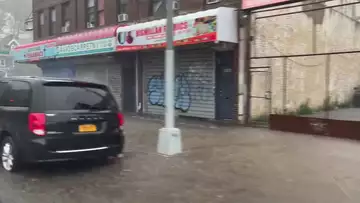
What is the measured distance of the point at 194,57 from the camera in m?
15.3

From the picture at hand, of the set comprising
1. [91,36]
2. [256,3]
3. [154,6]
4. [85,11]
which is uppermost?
[85,11]

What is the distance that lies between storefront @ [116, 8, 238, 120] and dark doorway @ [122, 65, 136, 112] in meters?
Result: 1.42

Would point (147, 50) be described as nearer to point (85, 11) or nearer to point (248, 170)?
point (85, 11)

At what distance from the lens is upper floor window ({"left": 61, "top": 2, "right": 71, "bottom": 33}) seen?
22.6m

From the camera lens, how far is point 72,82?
718cm

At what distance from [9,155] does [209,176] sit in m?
3.55

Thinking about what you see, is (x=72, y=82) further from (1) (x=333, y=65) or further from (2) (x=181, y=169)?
(1) (x=333, y=65)

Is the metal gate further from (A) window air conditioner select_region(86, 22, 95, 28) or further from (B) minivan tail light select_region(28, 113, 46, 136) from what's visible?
(A) window air conditioner select_region(86, 22, 95, 28)

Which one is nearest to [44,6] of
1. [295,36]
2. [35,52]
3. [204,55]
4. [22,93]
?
[35,52]

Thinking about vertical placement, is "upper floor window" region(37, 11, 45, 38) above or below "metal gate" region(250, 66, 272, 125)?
above

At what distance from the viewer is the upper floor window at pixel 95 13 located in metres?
20.0

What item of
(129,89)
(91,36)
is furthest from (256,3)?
(91,36)

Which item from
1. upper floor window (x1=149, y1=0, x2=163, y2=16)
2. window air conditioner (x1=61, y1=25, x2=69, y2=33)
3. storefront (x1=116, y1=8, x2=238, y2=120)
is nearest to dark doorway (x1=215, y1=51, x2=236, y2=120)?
storefront (x1=116, y1=8, x2=238, y2=120)

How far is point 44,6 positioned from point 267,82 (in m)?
17.0
